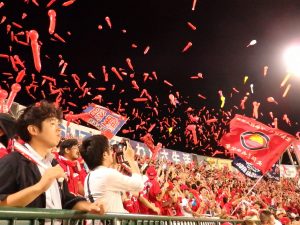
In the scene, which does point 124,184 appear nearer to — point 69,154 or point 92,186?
point 92,186

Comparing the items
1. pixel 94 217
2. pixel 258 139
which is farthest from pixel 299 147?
pixel 94 217

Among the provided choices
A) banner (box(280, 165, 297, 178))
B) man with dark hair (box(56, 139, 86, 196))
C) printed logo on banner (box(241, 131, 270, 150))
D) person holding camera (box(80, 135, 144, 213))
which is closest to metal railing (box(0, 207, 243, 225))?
person holding camera (box(80, 135, 144, 213))

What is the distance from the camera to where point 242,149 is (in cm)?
809

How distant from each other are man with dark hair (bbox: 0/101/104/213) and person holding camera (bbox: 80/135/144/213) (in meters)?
0.67

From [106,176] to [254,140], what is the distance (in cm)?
568

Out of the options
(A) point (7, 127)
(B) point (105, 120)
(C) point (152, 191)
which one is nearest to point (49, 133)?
(A) point (7, 127)

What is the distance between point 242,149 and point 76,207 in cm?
616

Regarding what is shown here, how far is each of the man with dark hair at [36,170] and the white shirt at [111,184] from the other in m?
0.67

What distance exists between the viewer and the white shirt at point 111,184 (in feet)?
10.1

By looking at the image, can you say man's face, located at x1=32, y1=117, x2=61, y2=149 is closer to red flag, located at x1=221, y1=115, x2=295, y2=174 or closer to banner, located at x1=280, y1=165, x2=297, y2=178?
red flag, located at x1=221, y1=115, x2=295, y2=174

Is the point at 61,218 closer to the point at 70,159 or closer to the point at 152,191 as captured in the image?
the point at 70,159

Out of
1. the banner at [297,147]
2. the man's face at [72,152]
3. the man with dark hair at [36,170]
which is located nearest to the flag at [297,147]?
the banner at [297,147]

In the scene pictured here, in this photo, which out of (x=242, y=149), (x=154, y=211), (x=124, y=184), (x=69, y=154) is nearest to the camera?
(x=124, y=184)

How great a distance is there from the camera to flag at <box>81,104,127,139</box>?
27.6ft
